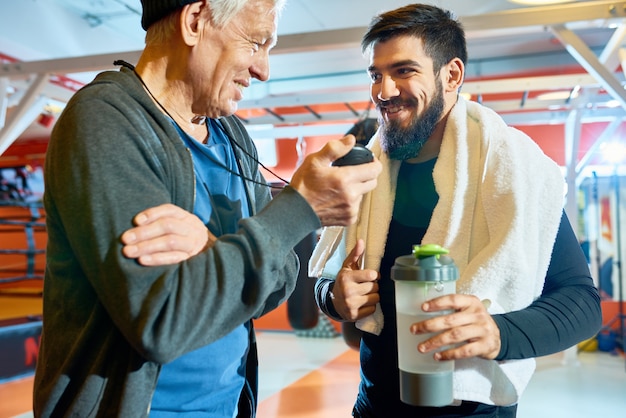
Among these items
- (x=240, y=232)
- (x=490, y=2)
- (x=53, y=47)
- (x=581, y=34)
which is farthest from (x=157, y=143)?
(x=581, y=34)

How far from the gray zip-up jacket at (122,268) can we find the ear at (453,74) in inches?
28.6

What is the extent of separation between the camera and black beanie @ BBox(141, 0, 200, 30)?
0.95 meters

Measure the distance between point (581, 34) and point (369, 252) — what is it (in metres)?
5.55

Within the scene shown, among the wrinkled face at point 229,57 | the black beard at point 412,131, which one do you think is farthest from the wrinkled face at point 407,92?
the wrinkled face at point 229,57

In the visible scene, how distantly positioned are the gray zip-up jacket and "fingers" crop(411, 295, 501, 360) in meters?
0.26

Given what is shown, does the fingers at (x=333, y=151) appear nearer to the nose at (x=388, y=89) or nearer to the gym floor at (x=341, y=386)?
the nose at (x=388, y=89)

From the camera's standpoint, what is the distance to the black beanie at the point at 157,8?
95 centimetres

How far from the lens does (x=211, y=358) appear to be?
3.15 ft

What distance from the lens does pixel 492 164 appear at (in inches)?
47.7

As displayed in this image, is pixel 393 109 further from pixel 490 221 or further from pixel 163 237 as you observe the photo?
pixel 163 237

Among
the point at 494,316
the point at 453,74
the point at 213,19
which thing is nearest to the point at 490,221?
the point at 494,316

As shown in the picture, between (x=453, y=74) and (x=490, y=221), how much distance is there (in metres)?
0.46

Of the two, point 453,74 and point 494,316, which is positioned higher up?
point 453,74

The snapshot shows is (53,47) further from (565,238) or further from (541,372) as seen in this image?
(541,372)
